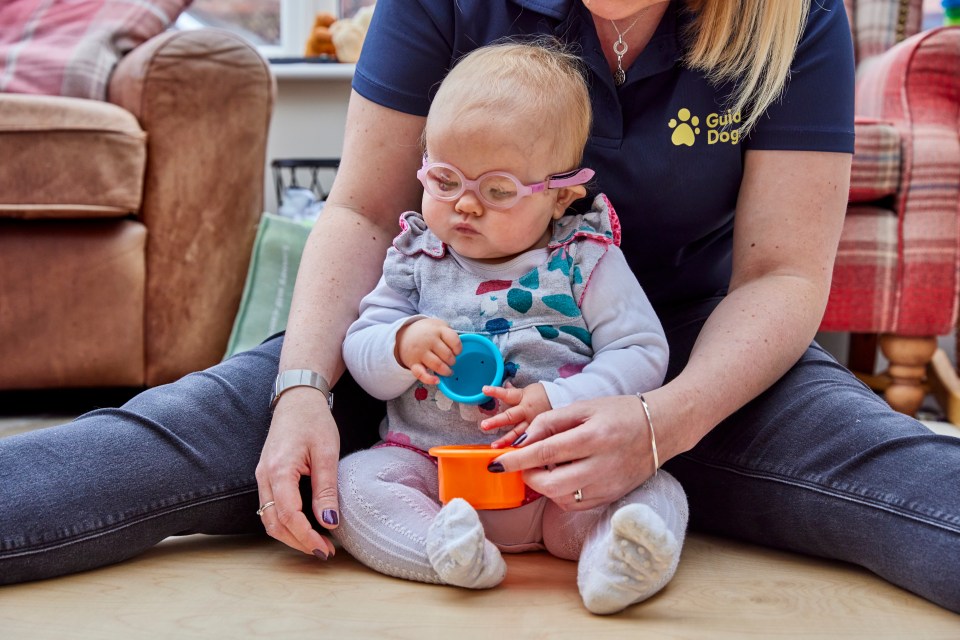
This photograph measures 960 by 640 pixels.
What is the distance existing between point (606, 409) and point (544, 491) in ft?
0.31

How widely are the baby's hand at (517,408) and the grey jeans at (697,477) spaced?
26 centimetres

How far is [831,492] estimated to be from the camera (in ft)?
3.29

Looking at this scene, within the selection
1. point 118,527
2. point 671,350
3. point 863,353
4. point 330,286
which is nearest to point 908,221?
point 863,353

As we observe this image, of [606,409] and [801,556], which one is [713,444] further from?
[606,409]

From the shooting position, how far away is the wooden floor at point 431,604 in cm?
85

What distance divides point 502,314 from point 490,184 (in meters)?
0.14

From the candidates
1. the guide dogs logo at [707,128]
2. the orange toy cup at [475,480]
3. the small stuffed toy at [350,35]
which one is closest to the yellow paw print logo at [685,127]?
the guide dogs logo at [707,128]

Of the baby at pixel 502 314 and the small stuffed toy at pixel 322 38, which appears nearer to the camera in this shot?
the baby at pixel 502 314

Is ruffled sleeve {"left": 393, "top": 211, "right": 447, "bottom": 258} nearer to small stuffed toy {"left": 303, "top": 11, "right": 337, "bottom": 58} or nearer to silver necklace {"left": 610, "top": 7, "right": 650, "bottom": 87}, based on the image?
silver necklace {"left": 610, "top": 7, "right": 650, "bottom": 87}

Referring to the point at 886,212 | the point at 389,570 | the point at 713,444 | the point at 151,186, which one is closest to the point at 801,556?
the point at 713,444

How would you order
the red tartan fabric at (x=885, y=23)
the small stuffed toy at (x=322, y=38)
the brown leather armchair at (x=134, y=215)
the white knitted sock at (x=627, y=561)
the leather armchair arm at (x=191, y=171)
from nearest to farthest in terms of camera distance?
the white knitted sock at (x=627, y=561) → the brown leather armchair at (x=134, y=215) → the leather armchair arm at (x=191, y=171) → the red tartan fabric at (x=885, y=23) → the small stuffed toy at (x=322, y=38)

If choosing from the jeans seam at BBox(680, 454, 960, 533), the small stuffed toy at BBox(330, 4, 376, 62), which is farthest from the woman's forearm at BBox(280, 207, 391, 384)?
the small stuffed toy at BBox(330, 4, 376, 62)

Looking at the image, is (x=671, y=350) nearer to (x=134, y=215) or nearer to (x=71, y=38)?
(x=134, y=215)

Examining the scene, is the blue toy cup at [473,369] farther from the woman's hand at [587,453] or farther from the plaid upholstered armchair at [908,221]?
the plaid upholstered armchair at [908,221]
